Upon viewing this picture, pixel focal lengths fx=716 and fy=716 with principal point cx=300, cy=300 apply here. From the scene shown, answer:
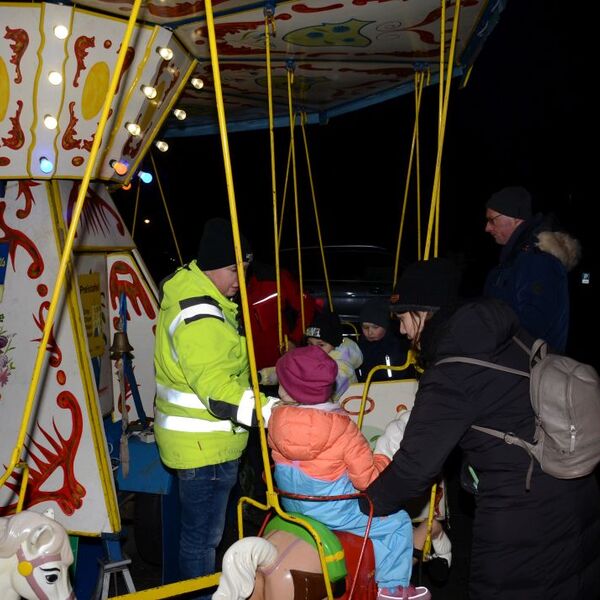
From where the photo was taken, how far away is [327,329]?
4.58 m

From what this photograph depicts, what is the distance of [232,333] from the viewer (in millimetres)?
2996

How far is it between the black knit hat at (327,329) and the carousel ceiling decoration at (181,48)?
155cm

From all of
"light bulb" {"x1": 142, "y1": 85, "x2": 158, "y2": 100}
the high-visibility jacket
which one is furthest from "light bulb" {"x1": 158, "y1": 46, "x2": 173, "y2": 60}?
the high-visibility jacket

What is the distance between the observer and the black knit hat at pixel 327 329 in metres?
4.56

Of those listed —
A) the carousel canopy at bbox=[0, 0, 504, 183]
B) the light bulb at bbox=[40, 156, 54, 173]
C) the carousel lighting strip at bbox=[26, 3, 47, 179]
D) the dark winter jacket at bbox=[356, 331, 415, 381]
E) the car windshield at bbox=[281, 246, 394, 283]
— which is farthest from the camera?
the car windshield at bbox=[281, 246, 394, 283]

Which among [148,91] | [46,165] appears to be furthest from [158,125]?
[46,165]

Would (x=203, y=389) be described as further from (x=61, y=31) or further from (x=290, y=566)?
(x=61, y=31)

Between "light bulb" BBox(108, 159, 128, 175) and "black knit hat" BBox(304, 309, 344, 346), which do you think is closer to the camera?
"light bulb" BBox(108, 159, 128, 175)

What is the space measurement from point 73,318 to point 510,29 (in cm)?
501

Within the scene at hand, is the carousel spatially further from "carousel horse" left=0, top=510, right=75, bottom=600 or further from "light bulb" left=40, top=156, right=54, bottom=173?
"carousel horse" left=0, top=510, right=75, bottom=600

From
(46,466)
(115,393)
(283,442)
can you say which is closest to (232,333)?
(283,442)

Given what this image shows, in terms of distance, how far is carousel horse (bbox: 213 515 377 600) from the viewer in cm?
222

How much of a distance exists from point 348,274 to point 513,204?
699 cm

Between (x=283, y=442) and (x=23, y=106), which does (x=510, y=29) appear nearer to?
(x=23, y=106)
